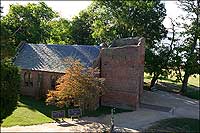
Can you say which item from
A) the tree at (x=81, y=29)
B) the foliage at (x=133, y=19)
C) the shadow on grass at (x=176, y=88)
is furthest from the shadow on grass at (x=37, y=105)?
the tree at (x=81, y=29)

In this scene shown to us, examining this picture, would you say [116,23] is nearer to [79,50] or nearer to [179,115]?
[79,50]

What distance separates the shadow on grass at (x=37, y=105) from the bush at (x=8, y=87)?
8954 mm

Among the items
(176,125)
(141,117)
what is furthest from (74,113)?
(176,125)

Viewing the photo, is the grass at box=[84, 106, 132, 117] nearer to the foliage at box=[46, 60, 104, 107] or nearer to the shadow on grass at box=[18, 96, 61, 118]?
the foliage at box=[46, 60, 104, 107]

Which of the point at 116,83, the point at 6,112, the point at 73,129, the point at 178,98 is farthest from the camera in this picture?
the point at 178,98

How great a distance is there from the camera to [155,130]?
32656mm

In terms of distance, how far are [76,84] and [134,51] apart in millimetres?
9059

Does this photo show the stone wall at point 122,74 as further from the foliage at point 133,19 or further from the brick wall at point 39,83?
the foliage at point 133,19

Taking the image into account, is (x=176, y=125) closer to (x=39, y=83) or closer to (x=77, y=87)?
(x=77, y=87)

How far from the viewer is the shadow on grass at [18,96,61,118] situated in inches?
1517

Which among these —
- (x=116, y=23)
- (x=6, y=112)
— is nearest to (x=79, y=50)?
(x=116, y=23)

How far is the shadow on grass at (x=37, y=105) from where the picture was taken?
1517 inches

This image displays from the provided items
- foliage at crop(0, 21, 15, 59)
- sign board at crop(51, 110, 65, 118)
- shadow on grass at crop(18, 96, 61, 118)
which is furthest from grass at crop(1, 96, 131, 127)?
foliage at crop(0, 21, 15, 59)

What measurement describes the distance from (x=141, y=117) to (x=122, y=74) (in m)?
6.19
